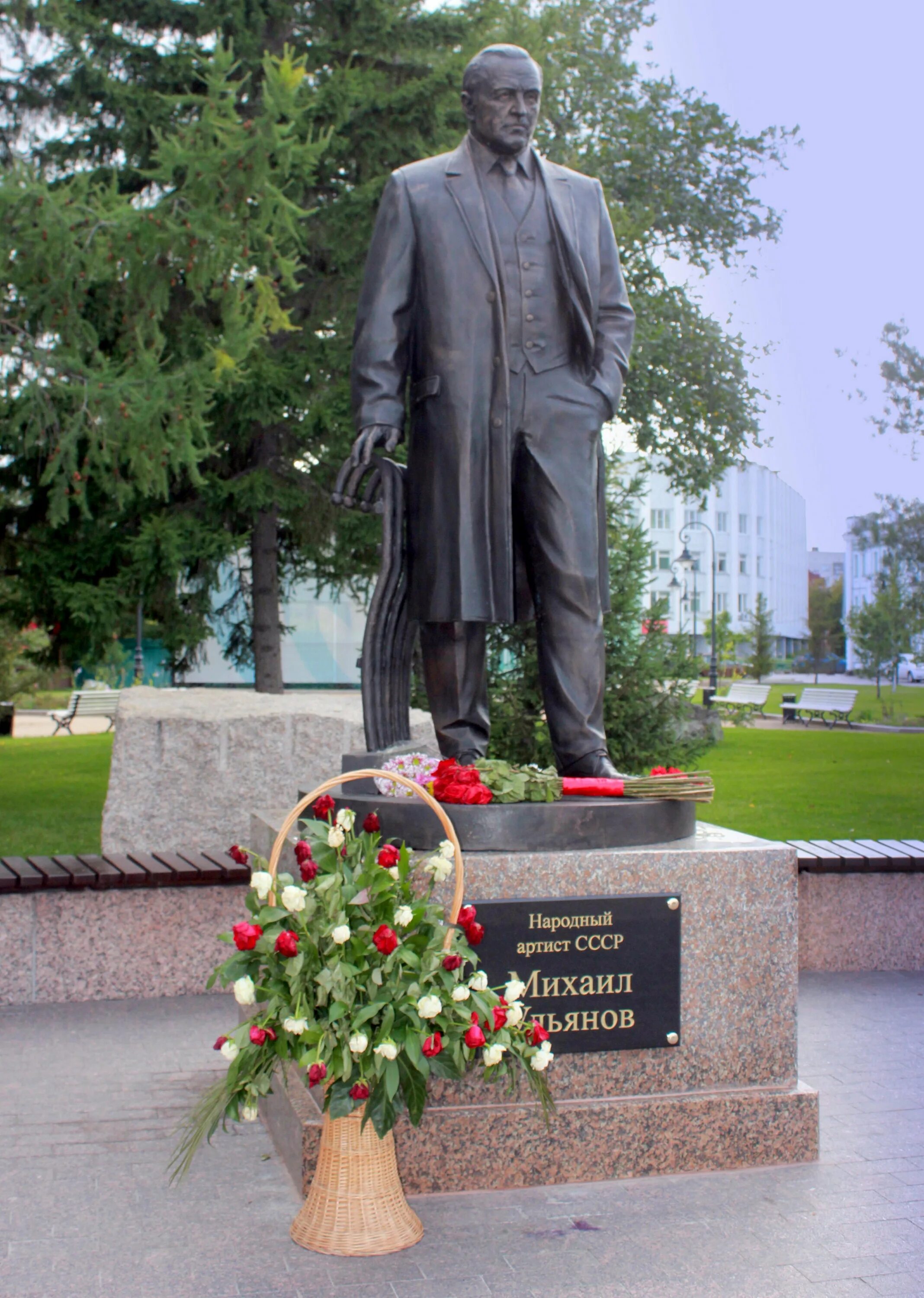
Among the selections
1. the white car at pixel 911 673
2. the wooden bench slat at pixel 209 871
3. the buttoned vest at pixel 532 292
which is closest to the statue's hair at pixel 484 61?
the buttoned vest at pixel 532 292

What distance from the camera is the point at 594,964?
12.8 feet

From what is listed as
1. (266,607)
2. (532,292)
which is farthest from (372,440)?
(266,607)

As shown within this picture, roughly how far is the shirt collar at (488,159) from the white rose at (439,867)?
2.55 m

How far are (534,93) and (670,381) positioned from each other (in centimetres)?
1619

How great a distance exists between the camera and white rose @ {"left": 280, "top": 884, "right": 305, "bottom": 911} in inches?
125

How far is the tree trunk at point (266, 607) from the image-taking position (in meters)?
Result: 17.1

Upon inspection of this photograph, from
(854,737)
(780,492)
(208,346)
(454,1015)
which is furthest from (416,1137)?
(780,492)

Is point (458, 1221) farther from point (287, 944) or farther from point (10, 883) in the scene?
point (10, 883)

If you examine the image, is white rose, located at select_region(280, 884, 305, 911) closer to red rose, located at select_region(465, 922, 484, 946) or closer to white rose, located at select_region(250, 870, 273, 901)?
white rose, located at select_region(250, 870, 273, 901)

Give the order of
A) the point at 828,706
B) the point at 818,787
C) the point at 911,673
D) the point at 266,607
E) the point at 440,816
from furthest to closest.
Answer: the point at 911,673 < the point at 828,706 < the point at 266,607 < the point at 818,787 < the point at 440,816

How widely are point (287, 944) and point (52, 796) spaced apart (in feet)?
31.7

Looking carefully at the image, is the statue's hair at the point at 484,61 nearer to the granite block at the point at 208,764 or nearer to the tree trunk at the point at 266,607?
the granite block at the point at 208,764

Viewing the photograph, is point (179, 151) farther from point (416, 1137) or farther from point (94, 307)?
Answer: point (416, 1137)

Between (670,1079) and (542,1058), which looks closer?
(542,1058)
